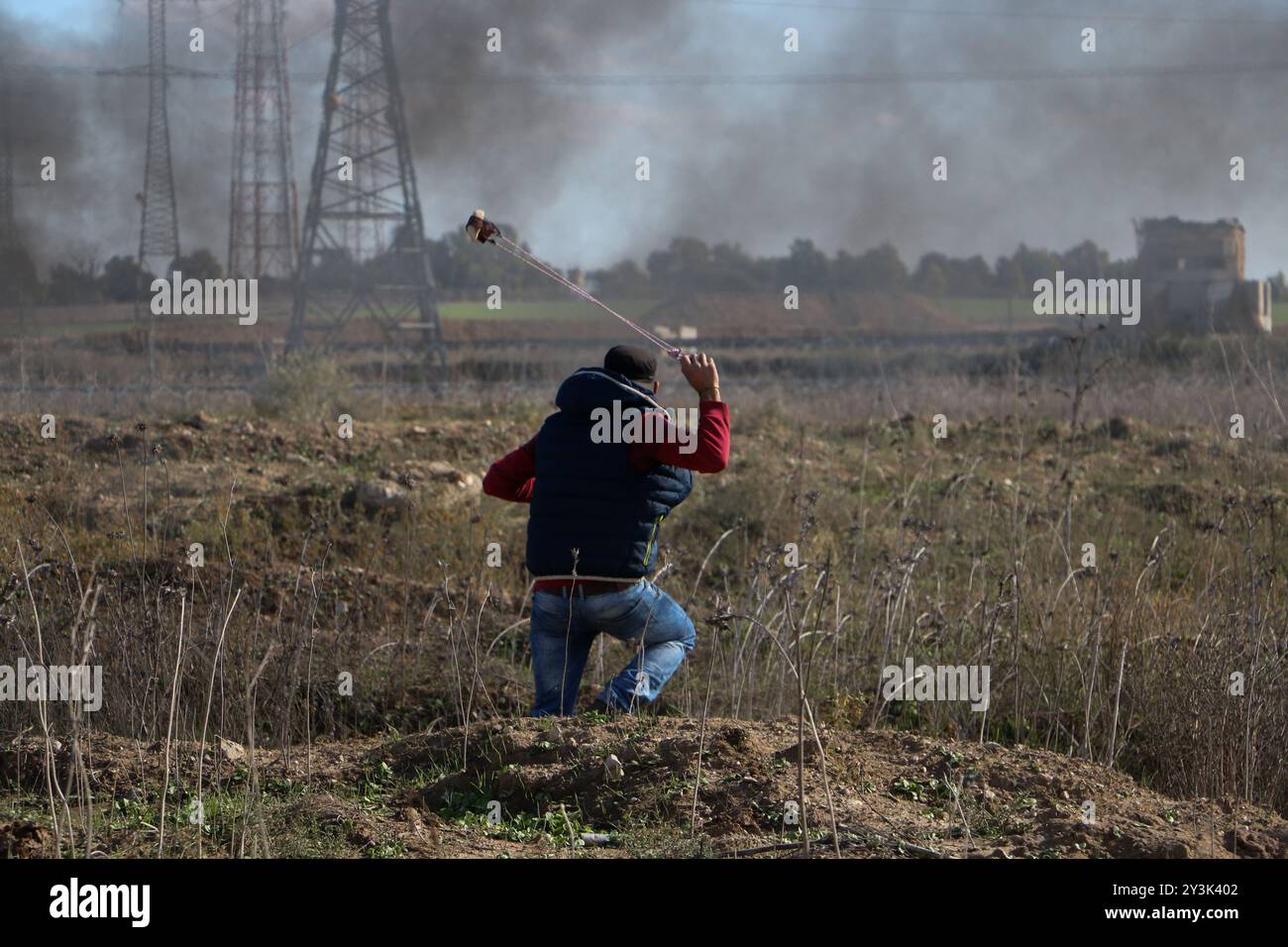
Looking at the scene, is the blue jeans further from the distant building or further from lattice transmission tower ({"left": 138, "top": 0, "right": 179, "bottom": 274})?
the distant building

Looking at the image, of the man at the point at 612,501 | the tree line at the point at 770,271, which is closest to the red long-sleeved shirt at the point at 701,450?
the man at the point at 612,501

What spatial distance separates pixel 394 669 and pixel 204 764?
1.93 m

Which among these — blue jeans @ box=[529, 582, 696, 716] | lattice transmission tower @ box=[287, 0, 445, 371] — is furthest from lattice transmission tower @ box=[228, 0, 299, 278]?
blue jeans @ box=[529, 582, 696, 716]

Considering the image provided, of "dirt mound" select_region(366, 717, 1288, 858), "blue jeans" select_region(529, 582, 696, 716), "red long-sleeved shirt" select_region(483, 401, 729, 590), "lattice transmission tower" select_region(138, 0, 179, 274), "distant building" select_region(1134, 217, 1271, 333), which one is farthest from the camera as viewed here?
"distant building" select_region(1134, 217, 1271, 333)

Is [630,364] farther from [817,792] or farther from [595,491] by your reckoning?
[817,792]

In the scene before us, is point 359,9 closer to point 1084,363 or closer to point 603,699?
point 1084,363

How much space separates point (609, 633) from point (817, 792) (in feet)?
3.89

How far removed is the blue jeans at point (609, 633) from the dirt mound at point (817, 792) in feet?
0.71

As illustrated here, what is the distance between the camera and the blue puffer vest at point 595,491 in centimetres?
483

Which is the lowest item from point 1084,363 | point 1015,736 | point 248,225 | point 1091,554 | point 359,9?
point 1015,736

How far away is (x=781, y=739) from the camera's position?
4734mm

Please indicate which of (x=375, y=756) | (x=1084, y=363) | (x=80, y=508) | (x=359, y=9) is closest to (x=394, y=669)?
(x=375, y=756)

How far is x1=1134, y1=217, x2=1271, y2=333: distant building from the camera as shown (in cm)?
3238
